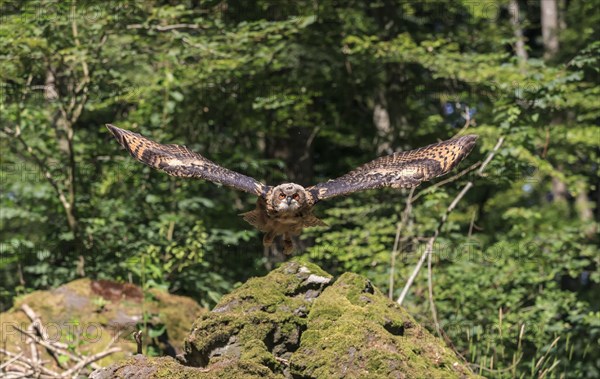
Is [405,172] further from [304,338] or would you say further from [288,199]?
[304,338]

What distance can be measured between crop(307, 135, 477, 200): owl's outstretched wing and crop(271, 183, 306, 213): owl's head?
17 cm

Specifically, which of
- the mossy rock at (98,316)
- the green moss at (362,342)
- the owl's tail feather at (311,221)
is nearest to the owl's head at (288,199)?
the owl's tail feather at (311,221)

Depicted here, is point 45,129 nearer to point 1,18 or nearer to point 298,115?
point 1,18

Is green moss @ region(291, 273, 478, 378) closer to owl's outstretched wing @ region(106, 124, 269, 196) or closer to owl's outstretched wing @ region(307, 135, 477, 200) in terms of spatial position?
owl's outstretched wing @ region(307, 135, 477, 200)

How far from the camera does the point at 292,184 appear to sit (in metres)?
7.78

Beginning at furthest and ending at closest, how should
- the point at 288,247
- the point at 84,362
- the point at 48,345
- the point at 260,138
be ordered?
the point at 260,138, the point at 48,345, the point at 288,247, the point at 84,362

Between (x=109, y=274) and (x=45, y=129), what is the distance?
2382 mm

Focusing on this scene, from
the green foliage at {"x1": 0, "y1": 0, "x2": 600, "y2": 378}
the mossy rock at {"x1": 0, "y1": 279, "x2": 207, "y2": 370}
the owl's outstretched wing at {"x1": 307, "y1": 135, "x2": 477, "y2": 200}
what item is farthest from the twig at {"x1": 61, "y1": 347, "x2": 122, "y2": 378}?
the owl's outstretched wing at {"x1": 307, "y1": 135, "x2": 477, "y2": 200}

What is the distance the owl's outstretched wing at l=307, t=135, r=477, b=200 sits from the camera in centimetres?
757

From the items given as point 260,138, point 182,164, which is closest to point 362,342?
point 182,164

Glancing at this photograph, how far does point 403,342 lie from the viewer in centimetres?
607

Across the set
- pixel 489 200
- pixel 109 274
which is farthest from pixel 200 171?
pixel 489 200

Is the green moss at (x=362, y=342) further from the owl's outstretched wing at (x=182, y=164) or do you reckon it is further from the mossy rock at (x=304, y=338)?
the owl's outstretched wing at (x=182, y=164)

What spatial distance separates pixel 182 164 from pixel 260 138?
792cm
